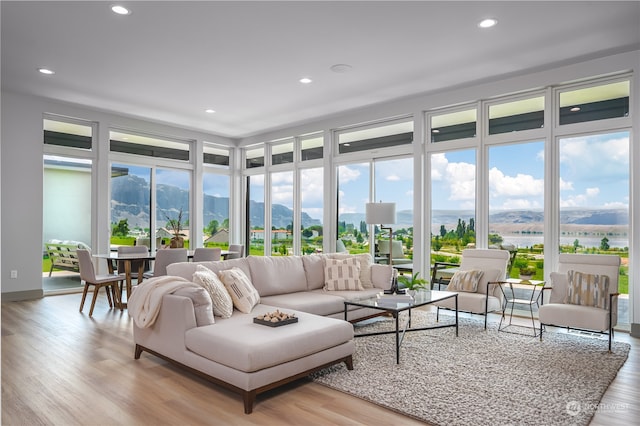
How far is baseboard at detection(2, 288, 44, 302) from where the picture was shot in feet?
20.9

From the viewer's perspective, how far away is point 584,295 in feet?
14.2

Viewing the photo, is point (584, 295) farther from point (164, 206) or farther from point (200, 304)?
point (164, 206)

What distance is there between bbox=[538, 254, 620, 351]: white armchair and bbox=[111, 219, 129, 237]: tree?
22.6 ft

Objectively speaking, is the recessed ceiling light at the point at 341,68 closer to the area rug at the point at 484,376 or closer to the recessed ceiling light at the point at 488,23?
the recessed ceiling light at the point at 488,23

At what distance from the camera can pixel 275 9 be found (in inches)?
152

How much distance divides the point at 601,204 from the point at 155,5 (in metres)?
5.34

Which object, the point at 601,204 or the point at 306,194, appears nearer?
the point at 601,204

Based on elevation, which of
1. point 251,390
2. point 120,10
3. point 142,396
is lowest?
point 142,396

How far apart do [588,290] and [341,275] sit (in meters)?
2.59

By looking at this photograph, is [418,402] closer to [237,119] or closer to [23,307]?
[23,307]

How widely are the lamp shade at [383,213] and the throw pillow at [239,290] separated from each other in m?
2.44

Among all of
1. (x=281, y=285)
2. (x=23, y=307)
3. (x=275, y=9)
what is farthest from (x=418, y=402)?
(x=23, y=307)

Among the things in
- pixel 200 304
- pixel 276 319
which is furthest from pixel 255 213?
pixel 276 319

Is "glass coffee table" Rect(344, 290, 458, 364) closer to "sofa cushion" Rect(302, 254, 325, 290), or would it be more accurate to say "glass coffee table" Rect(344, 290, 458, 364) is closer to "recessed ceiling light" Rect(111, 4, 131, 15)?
"sofa cushion" Rect(302, 254, 325, 290)
